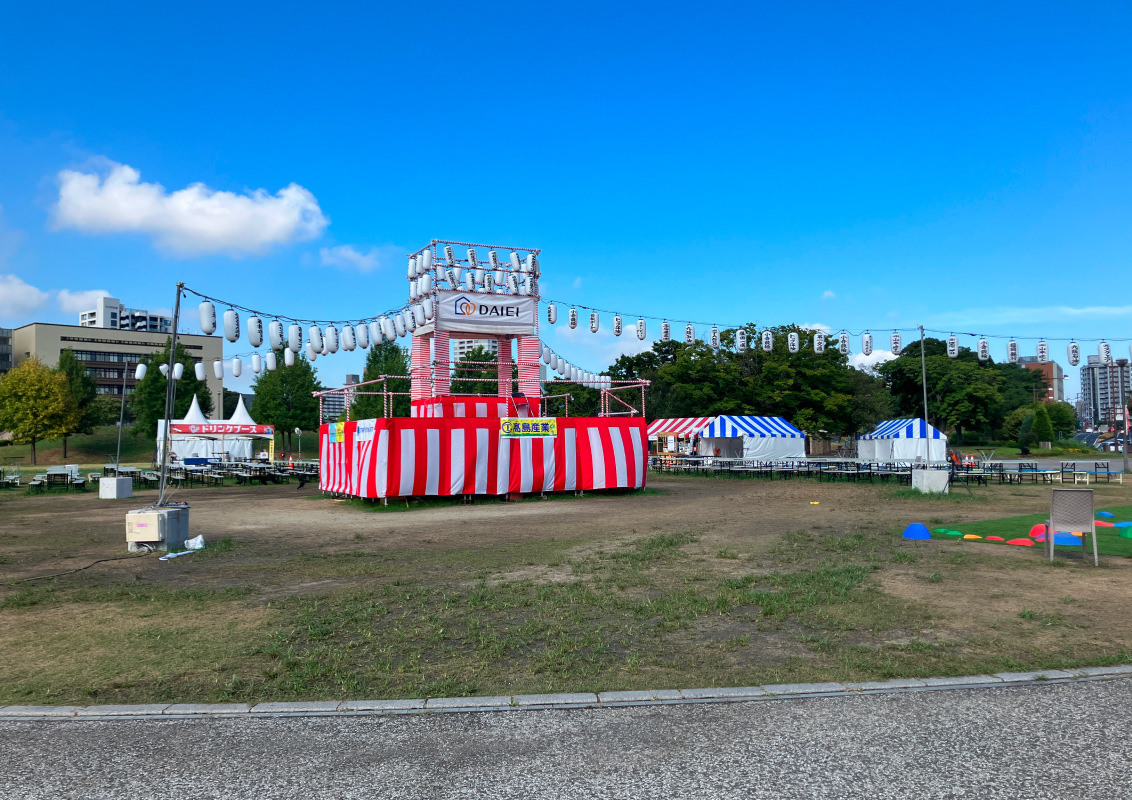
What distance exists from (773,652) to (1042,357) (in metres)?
23.4

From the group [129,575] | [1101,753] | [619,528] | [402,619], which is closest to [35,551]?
[129,575]

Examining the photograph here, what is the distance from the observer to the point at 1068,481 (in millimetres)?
23703

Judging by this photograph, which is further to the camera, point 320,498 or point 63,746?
point 320,498

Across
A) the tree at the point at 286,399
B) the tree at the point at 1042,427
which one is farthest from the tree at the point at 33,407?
the tree at the point at 1042,427

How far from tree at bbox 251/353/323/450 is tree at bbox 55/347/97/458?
40.7ft

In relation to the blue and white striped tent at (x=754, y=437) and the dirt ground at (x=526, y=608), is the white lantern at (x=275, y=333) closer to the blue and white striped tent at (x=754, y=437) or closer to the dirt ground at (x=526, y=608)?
the dirt ground at (x=526, y=608)

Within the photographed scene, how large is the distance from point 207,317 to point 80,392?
170ft

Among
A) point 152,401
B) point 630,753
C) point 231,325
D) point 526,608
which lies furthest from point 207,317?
point 152,401

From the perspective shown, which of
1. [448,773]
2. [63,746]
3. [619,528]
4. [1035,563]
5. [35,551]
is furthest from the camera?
[619,528]

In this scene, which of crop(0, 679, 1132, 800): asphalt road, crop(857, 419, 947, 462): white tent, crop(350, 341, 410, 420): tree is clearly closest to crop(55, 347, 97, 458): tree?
crop(350, 341, 410, 420): tree

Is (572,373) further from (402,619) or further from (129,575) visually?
(402,619)

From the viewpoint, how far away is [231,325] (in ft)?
54.0

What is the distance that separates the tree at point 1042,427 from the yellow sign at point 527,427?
168 feet

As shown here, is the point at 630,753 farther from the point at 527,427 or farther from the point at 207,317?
the point at 527,427
